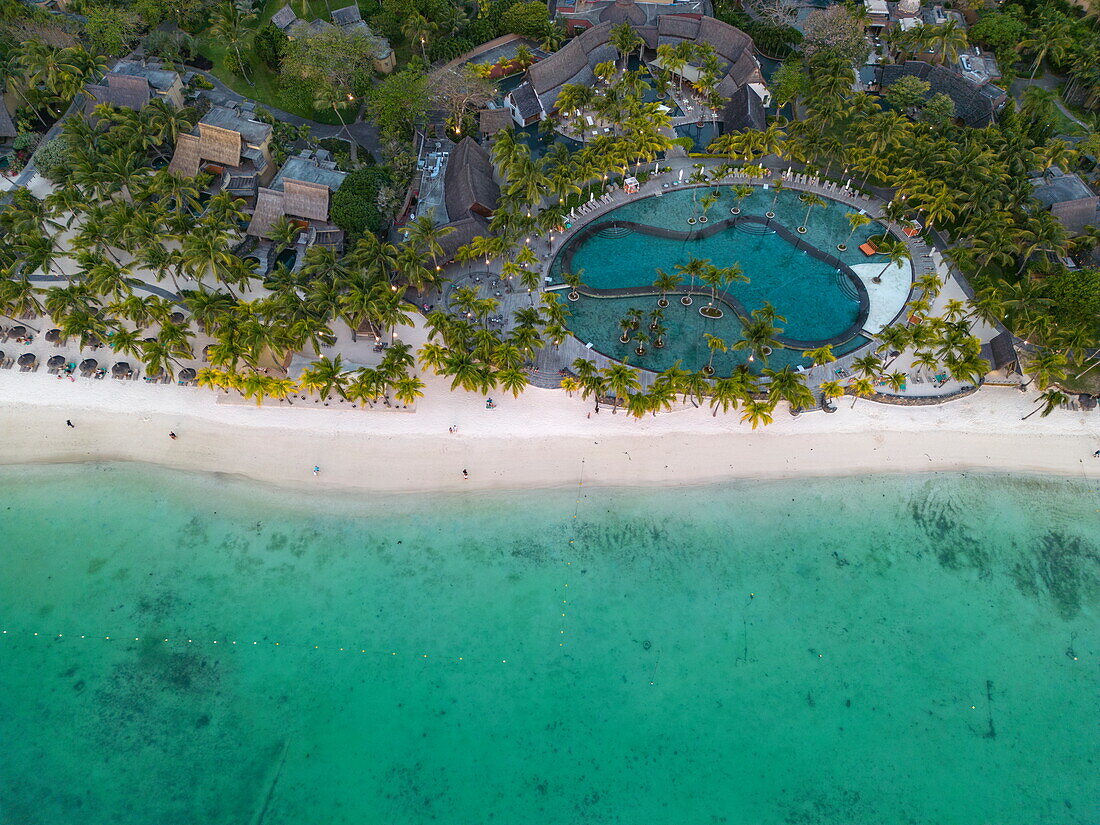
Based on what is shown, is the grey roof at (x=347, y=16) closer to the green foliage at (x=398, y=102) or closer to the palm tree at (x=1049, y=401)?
the green foliage at (x=398, y=102)

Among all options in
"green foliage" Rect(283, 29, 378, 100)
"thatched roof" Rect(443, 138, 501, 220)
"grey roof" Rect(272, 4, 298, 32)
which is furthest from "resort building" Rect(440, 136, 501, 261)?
"grey roof" Rect(272, 4, 298, 32)

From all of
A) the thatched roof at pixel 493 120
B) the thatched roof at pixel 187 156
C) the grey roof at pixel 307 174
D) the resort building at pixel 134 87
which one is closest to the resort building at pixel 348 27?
the resort building at pixel 134 87

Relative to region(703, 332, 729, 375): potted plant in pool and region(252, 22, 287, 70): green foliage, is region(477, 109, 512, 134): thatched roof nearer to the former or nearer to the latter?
region(252, 22, 287, 70): green foliage

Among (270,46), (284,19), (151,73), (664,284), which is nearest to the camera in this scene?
(664,284)

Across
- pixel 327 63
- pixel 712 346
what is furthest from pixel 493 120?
pixel 712 346

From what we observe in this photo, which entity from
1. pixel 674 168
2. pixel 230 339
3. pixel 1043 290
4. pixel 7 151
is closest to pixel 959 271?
pixel 1043 290

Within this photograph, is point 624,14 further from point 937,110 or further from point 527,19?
point 937,110
